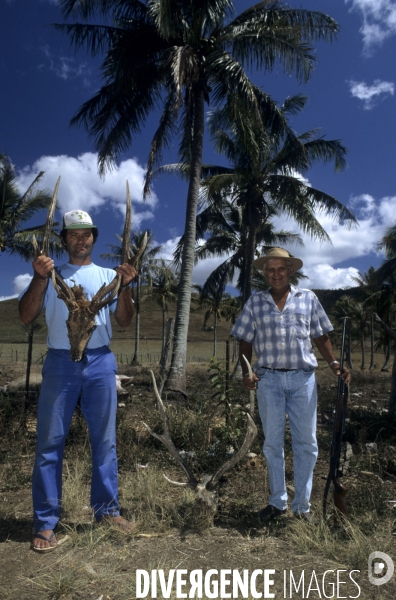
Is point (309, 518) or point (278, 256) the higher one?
point (278, 256)

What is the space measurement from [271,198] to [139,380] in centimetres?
891

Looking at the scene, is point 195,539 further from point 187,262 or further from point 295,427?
point 187,262

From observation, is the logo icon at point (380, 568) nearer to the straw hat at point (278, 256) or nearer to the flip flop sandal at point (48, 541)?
the flip flop sandal at point (48, 541)

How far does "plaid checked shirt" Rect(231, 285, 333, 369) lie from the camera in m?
3.71

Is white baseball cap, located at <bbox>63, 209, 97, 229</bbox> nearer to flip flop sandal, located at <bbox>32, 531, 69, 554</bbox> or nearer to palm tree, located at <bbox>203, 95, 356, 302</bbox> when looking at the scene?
flip flop sandal, located at <bbox>32, 531, 69, 554</bbox>

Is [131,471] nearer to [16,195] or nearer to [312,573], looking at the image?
[312,573]

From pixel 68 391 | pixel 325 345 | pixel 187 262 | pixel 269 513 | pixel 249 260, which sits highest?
pixel 249 260

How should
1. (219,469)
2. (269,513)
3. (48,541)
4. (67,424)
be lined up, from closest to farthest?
(48,541)
(67,424)
(269,513)
(219,469)

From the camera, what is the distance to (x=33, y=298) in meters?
3.54

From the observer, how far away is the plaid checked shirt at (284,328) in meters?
3.71

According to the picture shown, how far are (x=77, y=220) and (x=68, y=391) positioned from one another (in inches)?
→ 52.2

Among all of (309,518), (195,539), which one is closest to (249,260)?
(309,518)

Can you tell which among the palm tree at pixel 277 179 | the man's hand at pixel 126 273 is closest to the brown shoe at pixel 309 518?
the man's hand at pixel 126 273

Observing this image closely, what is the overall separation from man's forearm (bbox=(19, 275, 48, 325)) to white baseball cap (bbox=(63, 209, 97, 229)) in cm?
48
